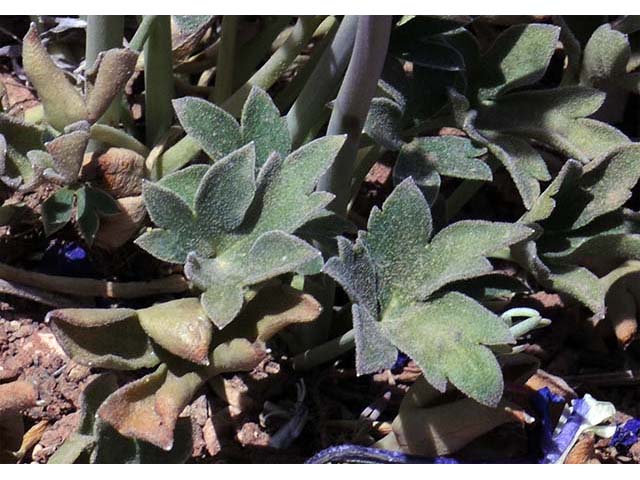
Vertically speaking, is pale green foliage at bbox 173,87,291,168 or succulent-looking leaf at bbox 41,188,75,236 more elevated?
pale green foliage at bbox 173,87,291,168

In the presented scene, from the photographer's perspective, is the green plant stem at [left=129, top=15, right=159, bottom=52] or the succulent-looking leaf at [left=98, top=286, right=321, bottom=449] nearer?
the succulent-looking leaf at [left=98, top=286, right=321, bottom=449]

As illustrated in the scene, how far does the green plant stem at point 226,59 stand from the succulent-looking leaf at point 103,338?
454 millimetres

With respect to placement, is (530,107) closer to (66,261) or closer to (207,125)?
(207,125)

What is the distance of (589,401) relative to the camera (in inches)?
45.0

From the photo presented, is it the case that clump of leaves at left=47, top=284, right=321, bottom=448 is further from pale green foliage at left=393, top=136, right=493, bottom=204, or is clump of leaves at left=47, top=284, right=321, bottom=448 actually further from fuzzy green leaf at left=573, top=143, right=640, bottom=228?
fuzzy green leaf at left=573, top=143, right=640, bottom=228

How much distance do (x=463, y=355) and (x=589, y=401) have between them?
1.00 ft

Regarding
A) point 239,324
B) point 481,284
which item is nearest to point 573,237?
point 481,284

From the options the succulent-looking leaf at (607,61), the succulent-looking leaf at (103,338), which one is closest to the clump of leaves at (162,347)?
the succulent-looking leaf at (103,338)

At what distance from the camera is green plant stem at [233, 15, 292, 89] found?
1.37 meters

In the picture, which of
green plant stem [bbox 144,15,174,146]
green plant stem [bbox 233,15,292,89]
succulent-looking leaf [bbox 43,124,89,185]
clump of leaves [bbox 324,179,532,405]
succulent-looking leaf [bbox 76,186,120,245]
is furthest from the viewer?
green plant stem [bbox 233,15,292,89]

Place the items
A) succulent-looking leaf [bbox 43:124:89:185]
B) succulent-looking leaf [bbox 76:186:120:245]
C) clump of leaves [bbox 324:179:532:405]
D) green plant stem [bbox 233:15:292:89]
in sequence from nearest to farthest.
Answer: clump of leaves [bbox 324:179:532:405] → succulent-looking leaf [bbox 43:124:89:185] → succulent-looking leaf [bbox 76:186:120:245] → green plant stem [bbox 233:15:292:89]

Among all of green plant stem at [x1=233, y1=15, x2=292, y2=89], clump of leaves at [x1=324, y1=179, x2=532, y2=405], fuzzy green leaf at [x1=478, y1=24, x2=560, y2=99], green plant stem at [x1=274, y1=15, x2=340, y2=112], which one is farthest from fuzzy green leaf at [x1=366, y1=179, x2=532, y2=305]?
green plant stem at [x1=233, y1=15, x2=292, y2=89]

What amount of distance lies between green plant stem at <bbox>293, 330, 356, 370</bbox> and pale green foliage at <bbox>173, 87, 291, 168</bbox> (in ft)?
0.74

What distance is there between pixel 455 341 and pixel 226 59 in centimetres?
58
